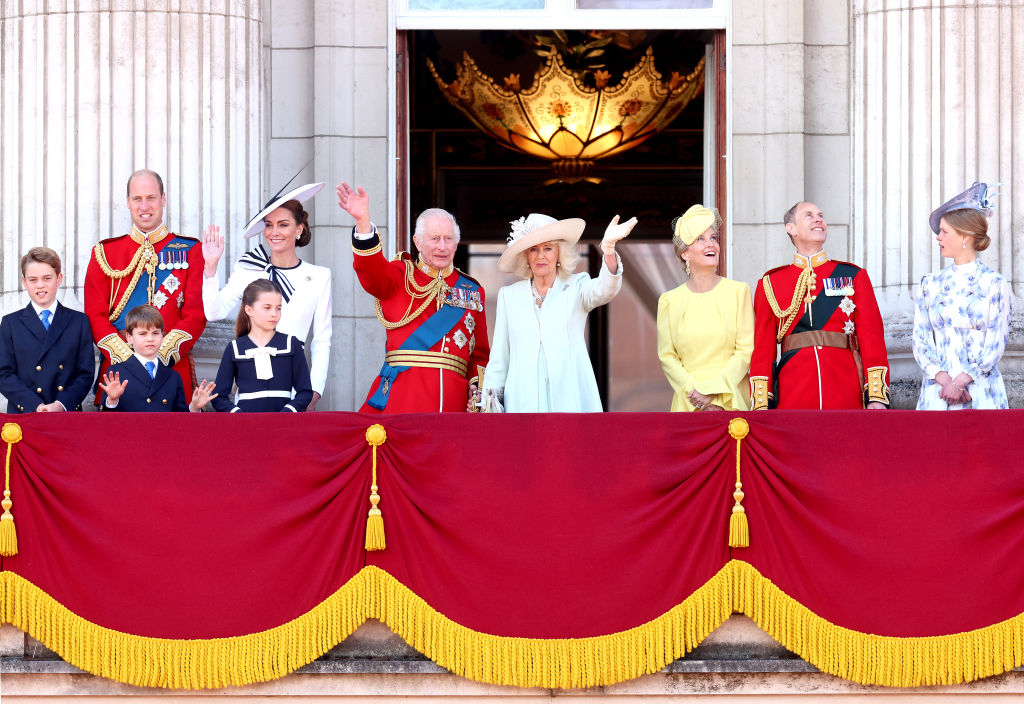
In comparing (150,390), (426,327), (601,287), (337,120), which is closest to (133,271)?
A: (150,390)

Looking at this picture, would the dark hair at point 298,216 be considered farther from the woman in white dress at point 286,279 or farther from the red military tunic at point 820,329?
the red military tunic at point 820,329

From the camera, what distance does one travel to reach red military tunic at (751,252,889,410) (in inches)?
329

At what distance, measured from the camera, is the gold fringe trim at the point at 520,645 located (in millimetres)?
7230

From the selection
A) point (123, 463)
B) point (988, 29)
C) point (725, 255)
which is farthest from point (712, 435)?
point (988, 29)

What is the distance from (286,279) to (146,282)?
2.35 feet

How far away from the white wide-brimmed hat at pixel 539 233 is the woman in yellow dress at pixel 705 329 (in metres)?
0.57

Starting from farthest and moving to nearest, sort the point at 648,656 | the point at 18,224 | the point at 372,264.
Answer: the point at 18,224 < the point at 372,264 < the point at 648,656

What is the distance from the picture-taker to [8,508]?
7.38 m

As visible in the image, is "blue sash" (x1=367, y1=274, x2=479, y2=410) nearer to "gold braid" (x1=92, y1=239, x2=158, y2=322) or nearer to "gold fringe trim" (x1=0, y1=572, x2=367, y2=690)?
"gold braid" (x1=92, y1=239, x2=158, y2=322)

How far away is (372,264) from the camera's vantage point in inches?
327

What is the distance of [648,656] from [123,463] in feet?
7.80

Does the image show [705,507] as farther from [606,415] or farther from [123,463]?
[123,463]

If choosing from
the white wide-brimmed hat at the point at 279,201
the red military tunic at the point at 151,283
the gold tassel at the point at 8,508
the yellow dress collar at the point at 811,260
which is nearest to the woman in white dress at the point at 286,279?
the white wide-brimmed hat at the point at 279,201

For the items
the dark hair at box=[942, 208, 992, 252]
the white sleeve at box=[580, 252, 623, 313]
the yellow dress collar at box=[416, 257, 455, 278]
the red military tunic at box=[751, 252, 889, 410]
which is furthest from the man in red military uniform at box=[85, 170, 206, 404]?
the dark hair at box=[942, 208, 992, 252]
